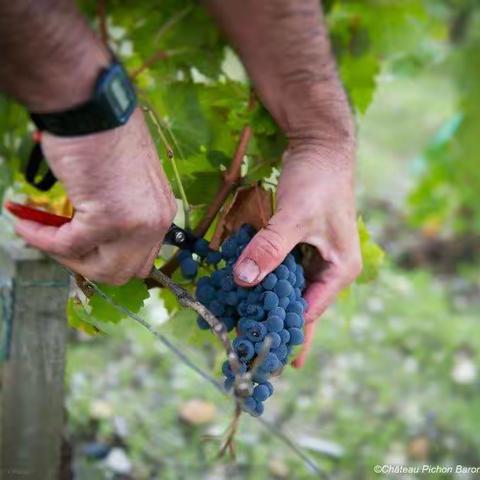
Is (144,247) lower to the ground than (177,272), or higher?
higher

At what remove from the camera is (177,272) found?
1314 mm

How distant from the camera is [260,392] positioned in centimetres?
109

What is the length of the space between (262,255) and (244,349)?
0.13 metres

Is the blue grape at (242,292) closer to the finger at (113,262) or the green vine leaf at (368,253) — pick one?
the finger at (113,262)

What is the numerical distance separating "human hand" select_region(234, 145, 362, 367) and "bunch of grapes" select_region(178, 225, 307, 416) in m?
0.06

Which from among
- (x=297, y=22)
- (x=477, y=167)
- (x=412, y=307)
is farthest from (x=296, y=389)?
(x=297, y=22)

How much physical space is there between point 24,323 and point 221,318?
1.33 ft

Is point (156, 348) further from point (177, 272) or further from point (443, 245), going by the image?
point (443, 245)

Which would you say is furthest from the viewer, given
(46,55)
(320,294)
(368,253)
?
(368,253)

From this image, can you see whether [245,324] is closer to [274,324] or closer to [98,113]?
[274,324]

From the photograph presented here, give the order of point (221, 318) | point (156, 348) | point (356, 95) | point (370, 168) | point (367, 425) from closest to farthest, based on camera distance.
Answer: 1. point (221, 318)
2. point (356, 95)
3. point (367, 425)
4. point (156, 348)
5. point (370, 168)

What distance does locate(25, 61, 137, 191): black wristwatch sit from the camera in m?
0.96

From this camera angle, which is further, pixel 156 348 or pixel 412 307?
pixel 412 307

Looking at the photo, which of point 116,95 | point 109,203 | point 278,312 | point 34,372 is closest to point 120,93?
point 116,95
